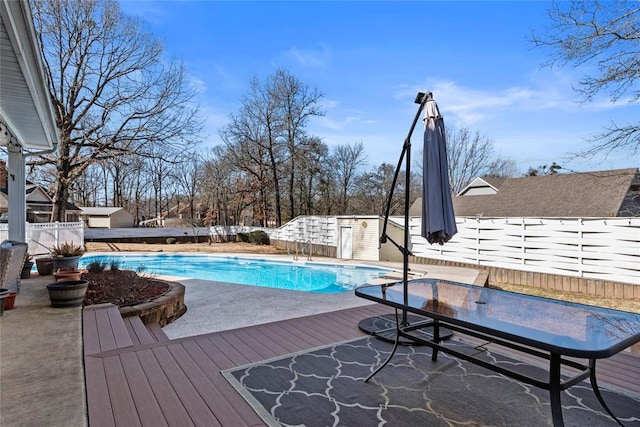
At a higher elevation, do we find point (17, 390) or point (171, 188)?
point (171, 188)

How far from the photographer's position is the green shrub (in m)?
18.9

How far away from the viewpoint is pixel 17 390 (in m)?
2.30

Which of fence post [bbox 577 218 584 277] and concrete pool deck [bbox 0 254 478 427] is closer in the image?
concrete pool deck [bbox 0 254 478 427]

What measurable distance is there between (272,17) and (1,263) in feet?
25.6

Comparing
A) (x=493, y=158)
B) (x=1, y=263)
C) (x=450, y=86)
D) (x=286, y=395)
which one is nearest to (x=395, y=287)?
(x=286, y=395)

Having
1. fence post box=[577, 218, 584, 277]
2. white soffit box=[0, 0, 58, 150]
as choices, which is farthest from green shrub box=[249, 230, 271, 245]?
fence post box=[577, 218, 584, 277]

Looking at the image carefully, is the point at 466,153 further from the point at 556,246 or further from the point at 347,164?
the point at 556,246

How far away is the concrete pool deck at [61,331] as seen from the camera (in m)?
2.11

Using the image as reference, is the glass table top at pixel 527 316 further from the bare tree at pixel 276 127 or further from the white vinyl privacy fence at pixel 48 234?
the bare tree at pixel 276 127

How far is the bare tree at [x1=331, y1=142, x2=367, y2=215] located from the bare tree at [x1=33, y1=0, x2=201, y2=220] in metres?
13.5

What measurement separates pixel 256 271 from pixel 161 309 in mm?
7424

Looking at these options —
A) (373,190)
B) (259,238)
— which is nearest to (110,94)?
(259,238)

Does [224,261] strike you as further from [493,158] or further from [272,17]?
[493,158]

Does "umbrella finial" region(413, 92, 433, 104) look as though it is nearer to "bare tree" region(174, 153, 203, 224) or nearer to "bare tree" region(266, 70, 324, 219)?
"bare tree" region(266, 70, 324, 219)
